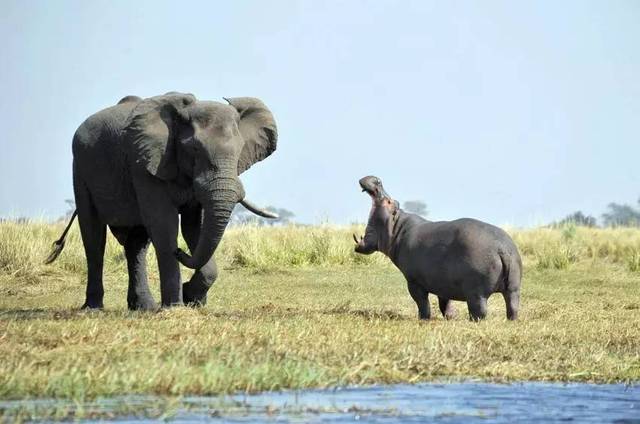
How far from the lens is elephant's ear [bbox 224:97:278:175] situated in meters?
15.8

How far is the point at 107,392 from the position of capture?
9.32 metres

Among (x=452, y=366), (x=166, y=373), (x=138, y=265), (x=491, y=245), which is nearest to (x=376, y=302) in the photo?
(x=138, y=265)

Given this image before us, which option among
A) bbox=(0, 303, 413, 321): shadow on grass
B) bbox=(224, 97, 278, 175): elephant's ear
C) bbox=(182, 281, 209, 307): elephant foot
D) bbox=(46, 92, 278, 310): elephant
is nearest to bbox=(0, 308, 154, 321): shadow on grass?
bbox=(0, 303, 413, 321): shadow on grass

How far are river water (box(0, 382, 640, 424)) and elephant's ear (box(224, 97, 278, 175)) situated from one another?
19.5 ft

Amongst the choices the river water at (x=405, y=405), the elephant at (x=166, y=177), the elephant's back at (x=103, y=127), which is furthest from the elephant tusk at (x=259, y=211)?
the river water at (x=405, y=405)

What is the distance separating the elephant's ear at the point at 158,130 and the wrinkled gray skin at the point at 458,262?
2.08 meters

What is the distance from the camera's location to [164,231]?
1497 cm

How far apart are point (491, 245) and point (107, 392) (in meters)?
5.88

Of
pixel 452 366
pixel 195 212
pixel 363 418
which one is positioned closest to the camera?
pixel 363 418

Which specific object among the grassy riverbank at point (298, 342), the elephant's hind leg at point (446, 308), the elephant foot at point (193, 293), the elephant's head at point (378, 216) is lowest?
the grassy riverbank at point (298, 342)

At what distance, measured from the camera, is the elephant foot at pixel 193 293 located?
15727 millimetres

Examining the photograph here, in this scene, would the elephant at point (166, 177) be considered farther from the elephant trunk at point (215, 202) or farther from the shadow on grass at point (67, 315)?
the shadow on grass at point (67, 315)

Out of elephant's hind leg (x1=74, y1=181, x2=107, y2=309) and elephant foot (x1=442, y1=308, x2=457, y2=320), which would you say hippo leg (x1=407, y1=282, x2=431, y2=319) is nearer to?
elephant foot (x1=442, y1=308, x2=457, y2=320)

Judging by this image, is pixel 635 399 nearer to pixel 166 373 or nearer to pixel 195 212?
pixel 166 373
